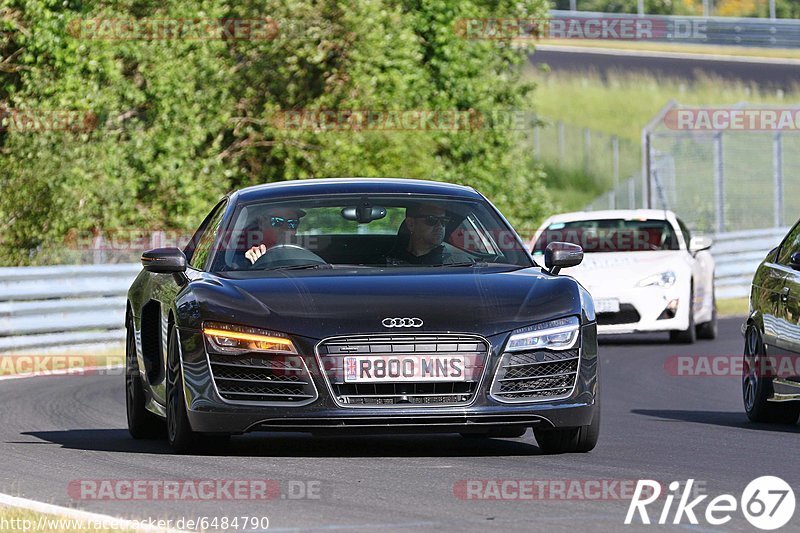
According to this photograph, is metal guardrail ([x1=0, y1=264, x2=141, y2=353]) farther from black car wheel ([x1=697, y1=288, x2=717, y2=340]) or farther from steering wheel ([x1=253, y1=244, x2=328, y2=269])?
steering wheel ([x1=253, y1=244, x2=328, y2=269])

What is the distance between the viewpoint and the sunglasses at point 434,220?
10.1 metres

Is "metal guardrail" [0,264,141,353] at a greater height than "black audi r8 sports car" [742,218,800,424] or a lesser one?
lesser

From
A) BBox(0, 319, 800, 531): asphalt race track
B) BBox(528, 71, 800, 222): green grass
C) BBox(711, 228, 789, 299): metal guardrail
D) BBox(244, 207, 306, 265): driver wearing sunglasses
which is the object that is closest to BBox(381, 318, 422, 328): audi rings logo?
BBox(0, 319, 800, 531): asphalt race track

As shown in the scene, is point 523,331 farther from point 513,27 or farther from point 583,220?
point 513,27

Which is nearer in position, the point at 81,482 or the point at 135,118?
the point at 81,482

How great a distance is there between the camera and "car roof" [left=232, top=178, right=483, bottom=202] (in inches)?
410

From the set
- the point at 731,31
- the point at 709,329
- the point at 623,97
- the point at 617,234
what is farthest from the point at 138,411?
the point at 731,31

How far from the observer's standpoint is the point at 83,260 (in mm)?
25578

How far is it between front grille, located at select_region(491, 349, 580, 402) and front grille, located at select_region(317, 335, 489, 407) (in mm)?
128

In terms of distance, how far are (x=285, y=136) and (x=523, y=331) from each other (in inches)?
804

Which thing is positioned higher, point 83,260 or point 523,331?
point 523,331

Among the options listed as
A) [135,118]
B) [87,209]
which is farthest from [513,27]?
[87,209]

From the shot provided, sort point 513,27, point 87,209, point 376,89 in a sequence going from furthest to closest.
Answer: point 513,27, point 376,89, point 87,209

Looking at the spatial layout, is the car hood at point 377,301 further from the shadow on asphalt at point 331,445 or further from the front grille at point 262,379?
the shadow on asphalt at point 331,445
